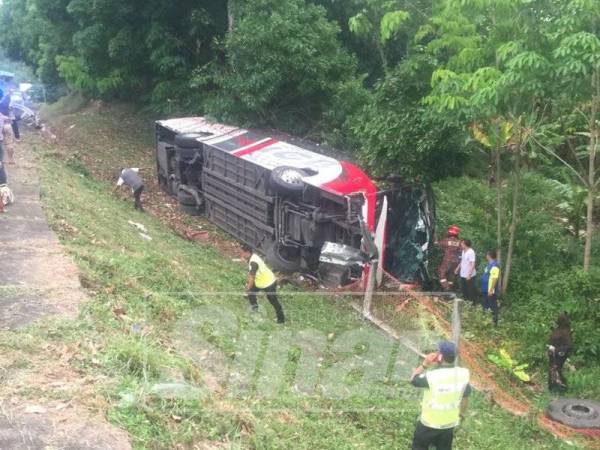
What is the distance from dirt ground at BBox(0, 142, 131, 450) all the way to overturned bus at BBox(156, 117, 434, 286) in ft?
13.4

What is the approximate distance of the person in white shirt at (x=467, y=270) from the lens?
11047 millimetres

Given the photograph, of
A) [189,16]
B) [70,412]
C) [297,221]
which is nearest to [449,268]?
[297,221]

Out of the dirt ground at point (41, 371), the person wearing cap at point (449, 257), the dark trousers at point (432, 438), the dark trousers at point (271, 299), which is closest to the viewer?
the dirt ground at point (41, 371)

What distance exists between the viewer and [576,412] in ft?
26.4

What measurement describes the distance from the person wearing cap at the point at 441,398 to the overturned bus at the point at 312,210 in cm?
492

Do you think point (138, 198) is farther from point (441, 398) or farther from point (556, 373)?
point (441, 398)

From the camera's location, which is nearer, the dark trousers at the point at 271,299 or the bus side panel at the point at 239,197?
the dark trousers at the point at 271,299

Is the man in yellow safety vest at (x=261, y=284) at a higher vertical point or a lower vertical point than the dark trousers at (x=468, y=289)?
higher

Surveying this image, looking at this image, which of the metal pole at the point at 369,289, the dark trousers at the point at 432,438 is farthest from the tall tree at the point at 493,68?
the dark trousers at the point at 432,438

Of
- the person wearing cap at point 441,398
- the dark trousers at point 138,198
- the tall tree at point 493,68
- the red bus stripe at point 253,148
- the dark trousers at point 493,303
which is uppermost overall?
the tall tree at point 493,68

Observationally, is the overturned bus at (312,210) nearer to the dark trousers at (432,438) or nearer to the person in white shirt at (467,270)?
the person in white shirt at (467,270)

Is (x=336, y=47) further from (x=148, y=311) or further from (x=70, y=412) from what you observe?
(x=70, y=412)

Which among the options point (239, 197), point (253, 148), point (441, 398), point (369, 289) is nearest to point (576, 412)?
point (369, 289)

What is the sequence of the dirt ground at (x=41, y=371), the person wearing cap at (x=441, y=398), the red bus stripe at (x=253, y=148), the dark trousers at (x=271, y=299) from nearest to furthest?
the dirt ground at (x=41, y=371) → the person wearing cap at (x=441, y=398) → the dark trousers at (x=271, y=299) → the red bus stripe at (x=253, y=148)
